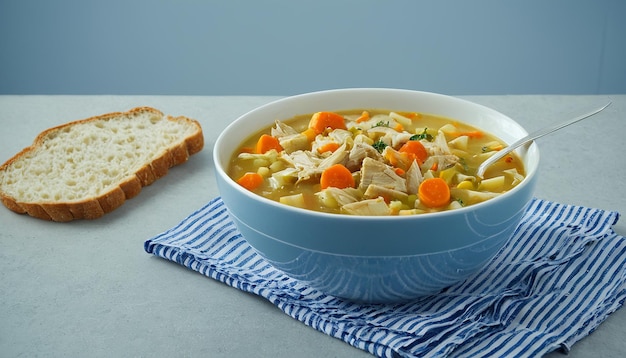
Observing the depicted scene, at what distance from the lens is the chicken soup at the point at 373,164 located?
7.89 ft

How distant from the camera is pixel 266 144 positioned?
2854 millimetres

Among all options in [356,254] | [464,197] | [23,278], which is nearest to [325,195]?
[356,254]

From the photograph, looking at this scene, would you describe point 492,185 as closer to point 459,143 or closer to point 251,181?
point 459,143

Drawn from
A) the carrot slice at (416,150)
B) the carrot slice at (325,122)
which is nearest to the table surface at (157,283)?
the carrot slice at (416,150)

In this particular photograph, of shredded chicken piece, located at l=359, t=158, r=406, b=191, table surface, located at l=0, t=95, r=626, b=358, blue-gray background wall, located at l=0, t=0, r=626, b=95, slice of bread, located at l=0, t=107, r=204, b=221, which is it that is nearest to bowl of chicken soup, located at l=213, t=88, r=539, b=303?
shredded chicken piece, located at l=359, t=158, r=406, b=191

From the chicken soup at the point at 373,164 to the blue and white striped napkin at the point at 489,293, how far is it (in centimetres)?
35

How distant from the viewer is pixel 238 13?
7383mm

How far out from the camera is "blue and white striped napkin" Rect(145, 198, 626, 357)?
2297mm

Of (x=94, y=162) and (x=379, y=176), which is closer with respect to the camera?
(x=379, y=176)

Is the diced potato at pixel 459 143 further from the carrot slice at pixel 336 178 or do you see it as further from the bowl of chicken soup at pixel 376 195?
the carrot slice at pixel 336 178

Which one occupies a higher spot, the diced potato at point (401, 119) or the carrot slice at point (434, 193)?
the carrot slice at point (434, 193)

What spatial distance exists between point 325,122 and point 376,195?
2.24ft

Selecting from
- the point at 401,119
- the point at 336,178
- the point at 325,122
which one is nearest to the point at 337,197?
the point at 336,178

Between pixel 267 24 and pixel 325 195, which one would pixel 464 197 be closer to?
pixel 325 195
